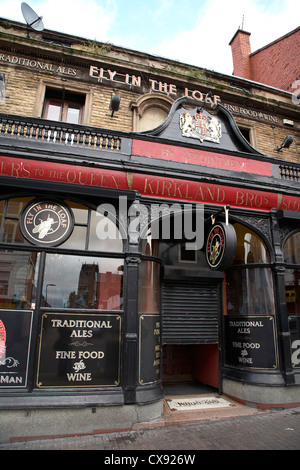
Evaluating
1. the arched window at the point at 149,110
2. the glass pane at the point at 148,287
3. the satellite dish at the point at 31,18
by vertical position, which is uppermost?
the satellite dish at the point at 31,18

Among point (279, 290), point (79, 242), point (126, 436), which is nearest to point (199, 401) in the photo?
point (126, 436)

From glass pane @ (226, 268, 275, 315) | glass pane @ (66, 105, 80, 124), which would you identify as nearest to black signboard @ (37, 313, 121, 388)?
glass pane @ (226, 268, 275, 315)

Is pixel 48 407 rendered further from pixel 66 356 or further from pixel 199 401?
pixel 199 401

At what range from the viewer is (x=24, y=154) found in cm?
585

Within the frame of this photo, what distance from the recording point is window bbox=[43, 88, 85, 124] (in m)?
8.71

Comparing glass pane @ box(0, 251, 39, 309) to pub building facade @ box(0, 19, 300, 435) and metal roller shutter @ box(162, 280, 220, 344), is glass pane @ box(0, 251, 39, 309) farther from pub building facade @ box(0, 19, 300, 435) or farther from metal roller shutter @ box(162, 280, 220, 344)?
metal roller shutter @ box(162, 280, 220, 344)

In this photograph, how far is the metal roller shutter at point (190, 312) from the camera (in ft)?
23.4

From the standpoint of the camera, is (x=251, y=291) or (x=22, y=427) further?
(x=251, y=291)

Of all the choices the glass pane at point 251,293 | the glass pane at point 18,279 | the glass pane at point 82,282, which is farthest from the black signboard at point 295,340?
the glass pane at point 18,279

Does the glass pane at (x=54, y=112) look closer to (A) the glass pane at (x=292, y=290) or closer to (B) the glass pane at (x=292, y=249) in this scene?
(B) the glass pane at (x=292, y=249)

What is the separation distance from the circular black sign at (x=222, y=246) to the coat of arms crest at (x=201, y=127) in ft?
8.55

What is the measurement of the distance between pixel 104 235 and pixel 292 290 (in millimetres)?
5107

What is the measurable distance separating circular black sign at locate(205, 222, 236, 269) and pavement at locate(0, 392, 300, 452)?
3.02 m
